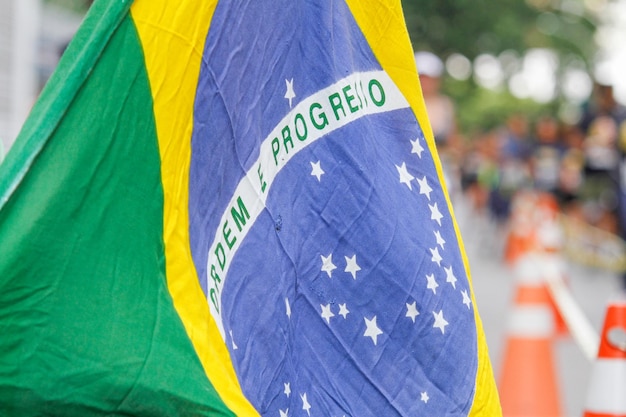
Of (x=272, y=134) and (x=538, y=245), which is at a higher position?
(x=538, y=245)

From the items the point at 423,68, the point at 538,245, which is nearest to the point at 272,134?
the point at 423,68

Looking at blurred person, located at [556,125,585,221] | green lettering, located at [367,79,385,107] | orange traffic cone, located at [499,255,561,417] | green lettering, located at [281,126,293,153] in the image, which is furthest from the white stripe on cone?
blurred person, located at [556,125,585,221]

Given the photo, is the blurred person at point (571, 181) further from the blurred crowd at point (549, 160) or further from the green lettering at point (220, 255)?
the green lettering at point (220, 255)

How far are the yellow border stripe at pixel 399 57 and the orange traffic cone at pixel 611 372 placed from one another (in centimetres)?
84

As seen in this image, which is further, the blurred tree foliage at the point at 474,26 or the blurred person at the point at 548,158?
the blurred tree foliage at the point at 474,26

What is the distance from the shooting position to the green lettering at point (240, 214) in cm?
292

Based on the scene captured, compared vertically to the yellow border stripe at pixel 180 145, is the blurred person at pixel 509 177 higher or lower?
higher

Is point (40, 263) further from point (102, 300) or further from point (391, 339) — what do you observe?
point (391, 339)

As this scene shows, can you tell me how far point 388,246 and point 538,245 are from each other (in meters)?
9.81

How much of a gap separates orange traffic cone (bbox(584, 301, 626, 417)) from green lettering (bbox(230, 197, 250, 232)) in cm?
168

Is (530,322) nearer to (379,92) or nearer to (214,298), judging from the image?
(379,92)

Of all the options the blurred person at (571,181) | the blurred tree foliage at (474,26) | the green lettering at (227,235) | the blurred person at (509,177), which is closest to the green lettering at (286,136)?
the green lettering at (227,235)

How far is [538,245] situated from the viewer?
12695mm

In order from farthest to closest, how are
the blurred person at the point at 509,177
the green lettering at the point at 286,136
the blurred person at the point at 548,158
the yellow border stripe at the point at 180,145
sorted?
the blurred person at the point at 509,177
the blurred person at the point at 548,158
the green lettering at the point at 286,136
the yellow border stripe at the point at 180,145
